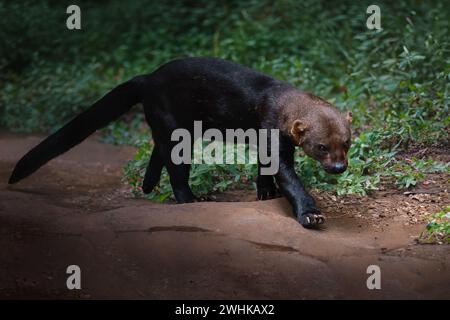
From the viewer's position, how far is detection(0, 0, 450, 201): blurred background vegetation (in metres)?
7.21

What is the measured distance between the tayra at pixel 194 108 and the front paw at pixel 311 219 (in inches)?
21.1

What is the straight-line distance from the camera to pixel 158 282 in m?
4.70

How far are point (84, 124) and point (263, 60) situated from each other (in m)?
4.10

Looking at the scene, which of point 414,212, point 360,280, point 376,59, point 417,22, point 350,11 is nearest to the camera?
point 360,280

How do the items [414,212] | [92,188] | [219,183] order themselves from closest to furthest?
[414,212] < [219,183] < [92,188]

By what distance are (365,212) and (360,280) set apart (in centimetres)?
153

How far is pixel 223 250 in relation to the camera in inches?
200

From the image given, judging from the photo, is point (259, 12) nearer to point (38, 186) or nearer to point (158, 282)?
point (38, 186)

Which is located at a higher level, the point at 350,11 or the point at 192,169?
the point at 350,11

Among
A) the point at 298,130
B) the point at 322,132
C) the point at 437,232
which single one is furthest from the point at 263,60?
the point at 437,232

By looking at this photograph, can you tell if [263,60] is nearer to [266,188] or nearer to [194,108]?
[194,108]

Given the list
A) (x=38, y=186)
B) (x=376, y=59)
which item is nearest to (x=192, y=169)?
(x=38, y=186)

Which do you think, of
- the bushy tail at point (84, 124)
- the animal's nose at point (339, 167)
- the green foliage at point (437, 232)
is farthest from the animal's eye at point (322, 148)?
the bushy tail at point (84, 124)

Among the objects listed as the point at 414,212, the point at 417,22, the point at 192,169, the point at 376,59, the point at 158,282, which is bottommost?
the point at 158,282
